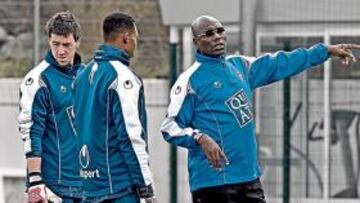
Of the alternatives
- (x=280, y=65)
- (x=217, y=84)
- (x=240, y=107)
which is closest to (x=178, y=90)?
(x=217, y=84)

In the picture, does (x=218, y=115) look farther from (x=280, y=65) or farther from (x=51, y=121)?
(x=51, y=121)

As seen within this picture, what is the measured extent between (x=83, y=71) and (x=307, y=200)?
5.93 meters

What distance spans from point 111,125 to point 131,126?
233 millimetres

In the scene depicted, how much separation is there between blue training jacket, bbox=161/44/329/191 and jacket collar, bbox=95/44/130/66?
82 cm

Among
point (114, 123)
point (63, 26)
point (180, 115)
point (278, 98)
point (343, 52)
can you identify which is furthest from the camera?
point (278, 98)

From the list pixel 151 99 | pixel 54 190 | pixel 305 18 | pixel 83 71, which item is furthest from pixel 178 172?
pixel 83 71

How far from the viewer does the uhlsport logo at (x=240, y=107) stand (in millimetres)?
Result: 10516

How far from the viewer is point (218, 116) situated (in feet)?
34.6

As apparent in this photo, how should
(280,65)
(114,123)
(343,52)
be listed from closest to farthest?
1. (114,123)
2. (343,52)
3. (280,65)

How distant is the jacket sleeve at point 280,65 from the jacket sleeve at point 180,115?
51 centimetres

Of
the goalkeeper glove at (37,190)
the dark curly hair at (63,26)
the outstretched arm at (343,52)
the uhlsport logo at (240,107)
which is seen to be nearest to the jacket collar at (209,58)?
the uhlsport logo at (240,107)

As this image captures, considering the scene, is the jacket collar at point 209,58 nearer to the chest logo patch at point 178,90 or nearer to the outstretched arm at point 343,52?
the chest logo patch at point 178,90

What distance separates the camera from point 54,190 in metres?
11.2

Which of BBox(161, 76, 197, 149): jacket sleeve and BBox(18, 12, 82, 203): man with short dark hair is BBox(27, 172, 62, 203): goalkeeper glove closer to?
BBox(18, 12, 82, 203): man with short dark hair
